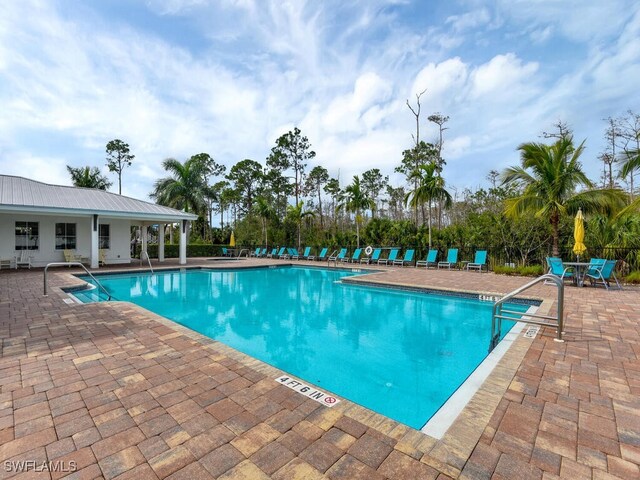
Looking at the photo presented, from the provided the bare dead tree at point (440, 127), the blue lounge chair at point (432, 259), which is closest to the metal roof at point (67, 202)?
the blue lounge chair at point (432, 259)

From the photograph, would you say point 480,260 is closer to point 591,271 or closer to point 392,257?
→ point 392,257

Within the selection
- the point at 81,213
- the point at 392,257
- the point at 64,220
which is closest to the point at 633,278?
the point at 392,257

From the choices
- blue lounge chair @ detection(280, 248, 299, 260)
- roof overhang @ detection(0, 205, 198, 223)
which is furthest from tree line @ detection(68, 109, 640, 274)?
roof overhang @ detection(0, 205, 198, 223)

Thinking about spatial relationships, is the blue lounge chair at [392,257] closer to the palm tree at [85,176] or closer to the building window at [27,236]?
the building window at [27,236]

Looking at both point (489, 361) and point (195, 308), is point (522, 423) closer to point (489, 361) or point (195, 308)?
point (489, 361)

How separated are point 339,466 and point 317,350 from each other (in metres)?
3.47

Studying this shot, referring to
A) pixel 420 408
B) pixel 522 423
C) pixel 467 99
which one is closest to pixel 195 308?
pixel 420 408

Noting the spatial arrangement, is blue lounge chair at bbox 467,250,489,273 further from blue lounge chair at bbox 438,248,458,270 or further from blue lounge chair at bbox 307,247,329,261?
blue lounge chair at bbox 307,247,329,261

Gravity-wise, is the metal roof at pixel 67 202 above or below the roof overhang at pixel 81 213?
above

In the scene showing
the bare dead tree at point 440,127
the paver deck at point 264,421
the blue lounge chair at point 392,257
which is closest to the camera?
the paver deck at point 264,421

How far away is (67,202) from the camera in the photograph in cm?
1453

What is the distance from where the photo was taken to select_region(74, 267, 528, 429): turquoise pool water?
402cm

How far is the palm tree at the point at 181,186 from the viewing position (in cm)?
2298

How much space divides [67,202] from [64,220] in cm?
117
